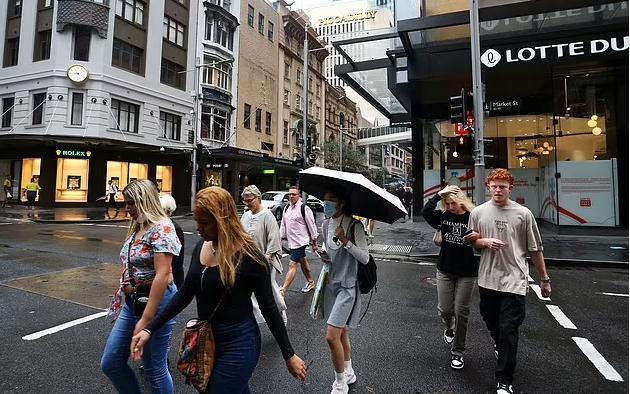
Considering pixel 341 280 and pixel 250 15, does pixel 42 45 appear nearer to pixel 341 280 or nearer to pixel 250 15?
pixel 250 15

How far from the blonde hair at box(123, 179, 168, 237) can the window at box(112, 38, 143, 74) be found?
2717 centimetres

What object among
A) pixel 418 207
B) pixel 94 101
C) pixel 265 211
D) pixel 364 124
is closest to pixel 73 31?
pixel 94 101

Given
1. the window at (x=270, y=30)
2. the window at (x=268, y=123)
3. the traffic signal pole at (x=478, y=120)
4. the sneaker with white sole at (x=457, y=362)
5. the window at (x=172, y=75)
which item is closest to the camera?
the sneaker with white sole at (x=457, y=362)

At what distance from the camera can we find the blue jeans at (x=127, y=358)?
2660mm

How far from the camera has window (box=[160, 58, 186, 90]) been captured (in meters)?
29.7

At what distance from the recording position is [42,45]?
83.2 feet

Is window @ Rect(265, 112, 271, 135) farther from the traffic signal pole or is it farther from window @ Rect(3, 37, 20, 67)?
the traffic signal pole

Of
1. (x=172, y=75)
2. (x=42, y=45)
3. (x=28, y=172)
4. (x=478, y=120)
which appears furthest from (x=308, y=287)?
(x=172, y=75)

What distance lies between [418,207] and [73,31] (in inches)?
927

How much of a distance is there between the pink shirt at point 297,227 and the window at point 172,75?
26032mm

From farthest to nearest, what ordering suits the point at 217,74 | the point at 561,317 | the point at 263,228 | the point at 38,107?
the point at 217,74
the point at 38,107
the point at 561,317
the point at 263,228

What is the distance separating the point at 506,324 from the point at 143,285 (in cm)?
295

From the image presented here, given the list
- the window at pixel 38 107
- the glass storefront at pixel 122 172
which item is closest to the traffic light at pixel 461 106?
the glass storefront at pixel 122 172

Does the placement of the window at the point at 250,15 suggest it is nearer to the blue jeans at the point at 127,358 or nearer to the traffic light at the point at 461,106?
the traffic light at the point at 461,106
